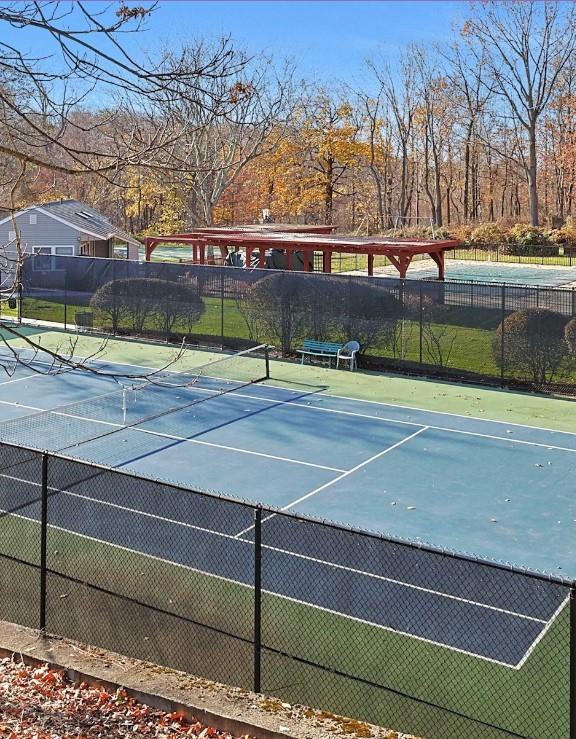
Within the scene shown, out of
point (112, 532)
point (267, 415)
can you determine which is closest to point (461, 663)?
point (112, 532)

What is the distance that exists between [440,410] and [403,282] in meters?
5.50

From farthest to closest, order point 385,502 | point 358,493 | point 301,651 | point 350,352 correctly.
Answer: point 350,352, point 358,493, point 385,502, point 301,651

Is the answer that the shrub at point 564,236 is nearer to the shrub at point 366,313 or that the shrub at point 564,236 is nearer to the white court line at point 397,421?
the shrub at point 366,313

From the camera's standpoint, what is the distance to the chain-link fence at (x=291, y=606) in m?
9.48

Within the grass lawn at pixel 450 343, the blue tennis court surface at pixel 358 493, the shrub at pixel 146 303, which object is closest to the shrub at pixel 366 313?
the grass lawn at pixel 450 343

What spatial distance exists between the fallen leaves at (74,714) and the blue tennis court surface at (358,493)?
3188mm

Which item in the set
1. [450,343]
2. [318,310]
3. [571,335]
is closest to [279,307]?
[318,310]

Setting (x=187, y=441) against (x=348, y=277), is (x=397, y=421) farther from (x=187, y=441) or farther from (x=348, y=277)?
(x=348, y=277)

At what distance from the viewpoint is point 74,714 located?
805cm

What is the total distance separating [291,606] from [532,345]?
14.6 metres

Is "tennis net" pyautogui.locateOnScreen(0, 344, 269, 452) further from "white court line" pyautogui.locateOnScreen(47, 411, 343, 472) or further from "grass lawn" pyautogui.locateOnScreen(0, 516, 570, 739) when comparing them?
"grass lawn" pyautogui.locateOnScreen(0, 516, 570, 739)

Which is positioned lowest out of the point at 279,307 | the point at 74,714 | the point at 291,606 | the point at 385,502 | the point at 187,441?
the point at 291,606

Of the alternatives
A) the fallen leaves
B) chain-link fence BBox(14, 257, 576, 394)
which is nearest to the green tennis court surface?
chain-link fence BBox(14, 257, 576, 394)

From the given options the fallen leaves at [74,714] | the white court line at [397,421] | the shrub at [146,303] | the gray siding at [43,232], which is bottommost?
the fallen leaves at [74,714]
